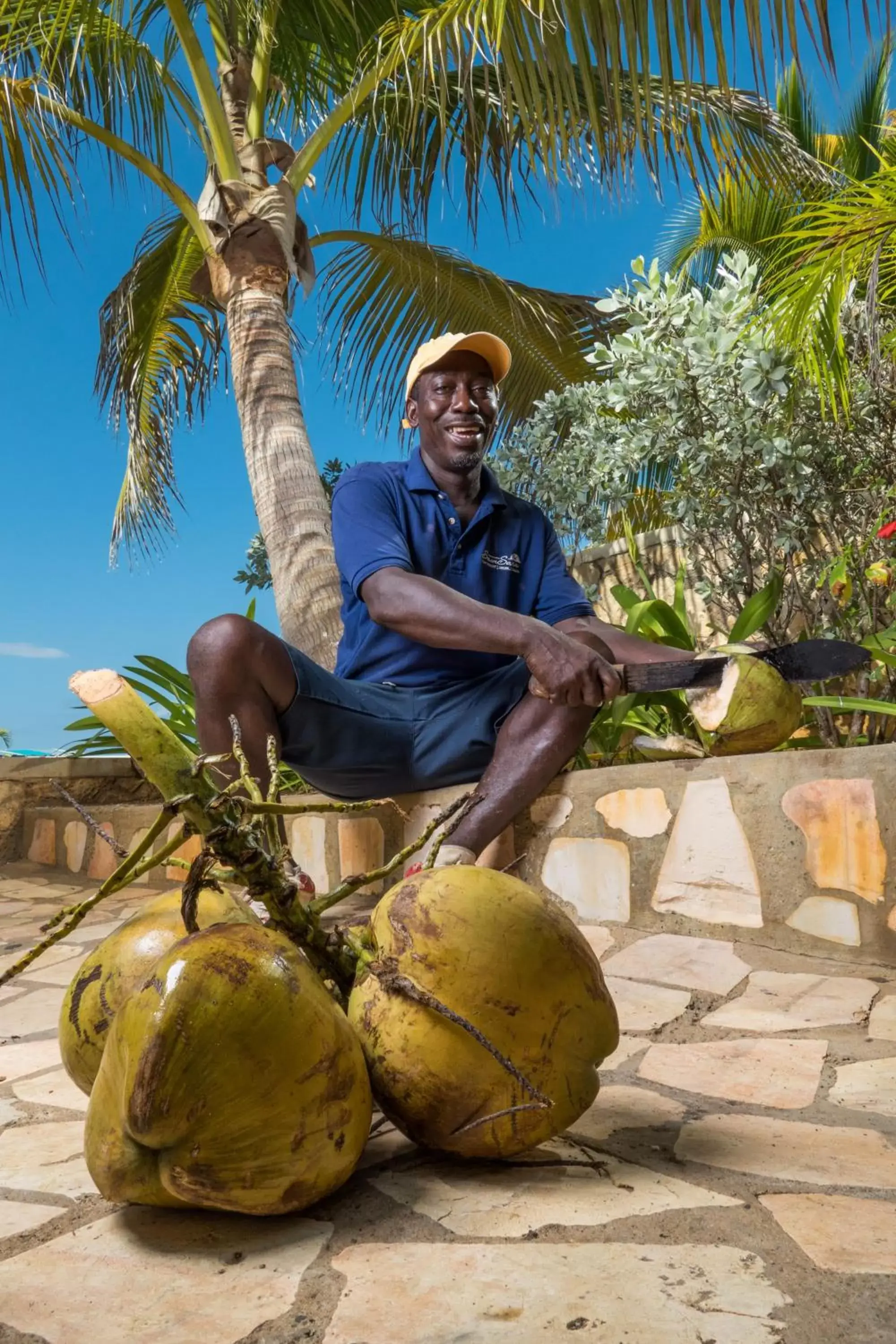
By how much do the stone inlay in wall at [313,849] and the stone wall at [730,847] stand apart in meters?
0.43

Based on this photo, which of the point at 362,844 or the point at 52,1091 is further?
the point at 362,844

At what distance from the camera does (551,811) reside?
3145 millimetres

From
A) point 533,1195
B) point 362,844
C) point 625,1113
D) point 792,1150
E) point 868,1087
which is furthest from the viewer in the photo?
point 362,844

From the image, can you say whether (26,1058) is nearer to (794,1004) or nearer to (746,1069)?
(746,1069)

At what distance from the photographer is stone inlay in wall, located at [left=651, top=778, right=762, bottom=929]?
8.82 feet

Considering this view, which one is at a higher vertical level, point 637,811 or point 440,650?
point 440,650

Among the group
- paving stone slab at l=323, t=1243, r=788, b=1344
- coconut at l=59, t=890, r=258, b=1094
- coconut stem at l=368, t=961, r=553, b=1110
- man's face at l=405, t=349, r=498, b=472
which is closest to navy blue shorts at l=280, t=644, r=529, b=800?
man's face at l=405, t=349, r=498, b=472

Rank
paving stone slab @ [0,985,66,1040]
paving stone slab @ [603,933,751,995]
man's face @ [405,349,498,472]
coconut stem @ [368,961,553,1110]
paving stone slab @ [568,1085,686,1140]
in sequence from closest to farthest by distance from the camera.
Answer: coconut stem @ [368,961,553,1110], paving stone slab @ [568,1085,686,1140], paving stone slab @ [0,985,66,1040], paving stone slab @ [603,933,751,995], man's face @ [405,349,498,472]

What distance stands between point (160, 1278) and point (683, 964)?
176 cm

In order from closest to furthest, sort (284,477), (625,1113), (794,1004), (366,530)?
(625,1113), (794,1004), (366,530), (284,477)

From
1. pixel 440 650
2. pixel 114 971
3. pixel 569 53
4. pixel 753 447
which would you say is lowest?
pixel 114 971

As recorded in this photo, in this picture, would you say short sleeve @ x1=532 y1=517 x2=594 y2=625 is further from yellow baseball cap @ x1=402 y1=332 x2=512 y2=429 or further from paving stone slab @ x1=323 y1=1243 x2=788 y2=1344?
paving stone slab @ x1=323 y1=1243 x2=788 y2=1344

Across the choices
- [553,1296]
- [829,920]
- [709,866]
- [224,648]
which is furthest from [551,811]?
[553,1296]

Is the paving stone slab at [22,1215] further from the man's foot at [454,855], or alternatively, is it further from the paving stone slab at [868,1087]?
the man's foot at [454,855]
